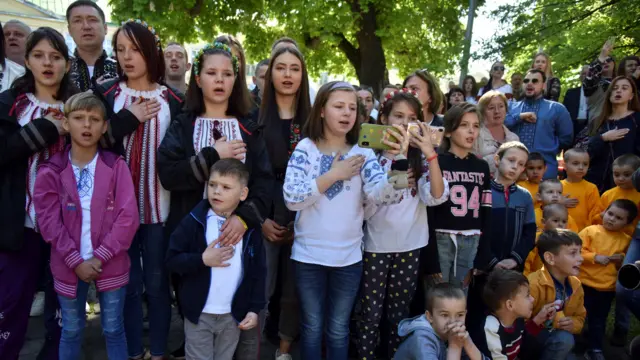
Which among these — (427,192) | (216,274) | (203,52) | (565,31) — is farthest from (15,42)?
(565,31)

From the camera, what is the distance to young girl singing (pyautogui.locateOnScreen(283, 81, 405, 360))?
2883 mm

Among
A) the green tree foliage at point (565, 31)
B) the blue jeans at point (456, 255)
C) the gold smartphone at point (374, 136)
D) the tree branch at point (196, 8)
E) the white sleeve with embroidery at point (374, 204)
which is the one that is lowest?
the blue jeans at point (456, 255)

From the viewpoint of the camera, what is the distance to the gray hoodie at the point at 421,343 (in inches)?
108

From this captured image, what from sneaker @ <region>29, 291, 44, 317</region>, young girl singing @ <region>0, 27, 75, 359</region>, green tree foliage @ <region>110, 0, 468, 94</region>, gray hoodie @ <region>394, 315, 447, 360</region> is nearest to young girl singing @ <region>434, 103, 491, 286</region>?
gray hoodie @ <region>394, 315, 447, 360</region>

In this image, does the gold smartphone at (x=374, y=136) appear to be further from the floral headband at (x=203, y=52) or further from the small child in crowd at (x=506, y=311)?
the small child in crowd at (x=506, y=311)

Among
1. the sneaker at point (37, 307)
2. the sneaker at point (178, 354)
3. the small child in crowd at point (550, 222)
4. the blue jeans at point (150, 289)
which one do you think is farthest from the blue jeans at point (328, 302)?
the sneaker at point (37, 307)

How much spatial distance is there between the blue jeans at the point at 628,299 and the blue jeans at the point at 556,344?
57cm

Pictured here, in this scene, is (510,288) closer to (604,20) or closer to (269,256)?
(269,256)

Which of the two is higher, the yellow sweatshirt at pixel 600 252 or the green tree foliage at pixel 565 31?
the green tree foliage at pixel 565 31

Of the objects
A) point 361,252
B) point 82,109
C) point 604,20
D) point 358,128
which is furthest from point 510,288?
point 604,20

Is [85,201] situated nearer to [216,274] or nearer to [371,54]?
[216,274]

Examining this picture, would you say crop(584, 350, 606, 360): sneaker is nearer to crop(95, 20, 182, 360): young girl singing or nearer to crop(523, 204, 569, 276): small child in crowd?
crop(523, 204, 569, 276): small child in crowd

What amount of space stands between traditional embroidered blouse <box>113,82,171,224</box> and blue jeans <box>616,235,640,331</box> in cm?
327

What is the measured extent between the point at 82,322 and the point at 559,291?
3.17 m
